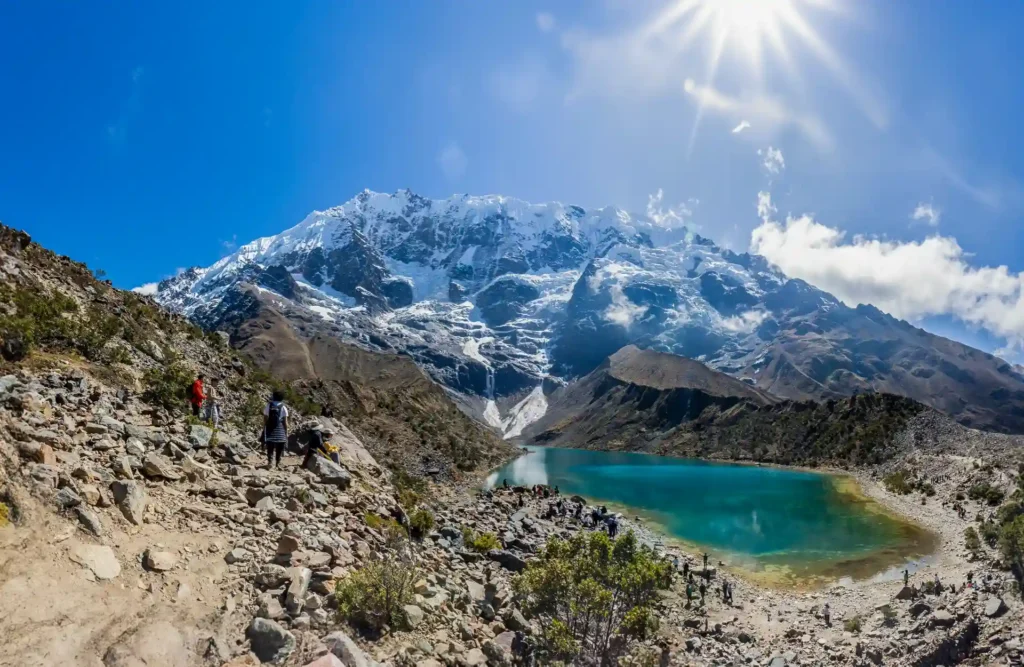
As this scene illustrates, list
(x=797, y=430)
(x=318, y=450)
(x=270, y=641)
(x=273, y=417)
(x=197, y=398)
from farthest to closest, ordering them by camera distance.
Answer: (x=797, y=430) → (x=318, y=450) → (x=197, y=398) → (x=273, y=417) → (x=270, y=641)

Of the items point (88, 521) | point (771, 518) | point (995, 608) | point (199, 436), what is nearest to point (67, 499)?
point (88, 521)

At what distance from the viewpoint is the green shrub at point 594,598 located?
494 inches

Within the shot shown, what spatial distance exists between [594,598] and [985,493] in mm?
52740

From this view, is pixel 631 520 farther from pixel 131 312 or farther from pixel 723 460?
pixel 723 460

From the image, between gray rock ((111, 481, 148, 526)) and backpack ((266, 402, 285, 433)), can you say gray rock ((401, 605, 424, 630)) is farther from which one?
backpack ((266, 402, 285, 433))

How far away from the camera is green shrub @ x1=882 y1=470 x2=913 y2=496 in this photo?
6371cm

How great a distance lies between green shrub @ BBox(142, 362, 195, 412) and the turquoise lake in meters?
32.6

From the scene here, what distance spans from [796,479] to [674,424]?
332ft

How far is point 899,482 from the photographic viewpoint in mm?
67750

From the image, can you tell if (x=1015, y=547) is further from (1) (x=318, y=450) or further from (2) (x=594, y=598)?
(1) (x=318, y=450)

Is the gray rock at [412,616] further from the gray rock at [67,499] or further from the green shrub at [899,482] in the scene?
the green shrub at [899,482]

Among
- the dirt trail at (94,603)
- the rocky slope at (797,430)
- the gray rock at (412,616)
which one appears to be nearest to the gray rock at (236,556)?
the dirt trail at (94,603)

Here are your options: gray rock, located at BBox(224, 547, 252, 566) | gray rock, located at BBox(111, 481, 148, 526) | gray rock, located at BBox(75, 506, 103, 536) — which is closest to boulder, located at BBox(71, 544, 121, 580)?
gray rock, located at BBox(75, 506, 103, 536)

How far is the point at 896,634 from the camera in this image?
17922 mm
